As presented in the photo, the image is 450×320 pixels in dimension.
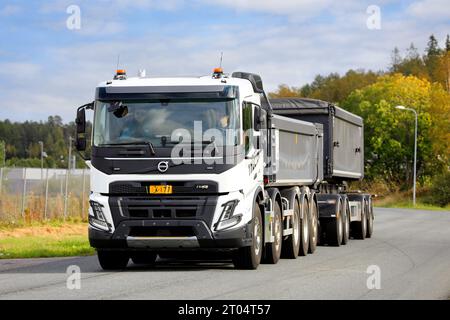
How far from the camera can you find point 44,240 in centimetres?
2822

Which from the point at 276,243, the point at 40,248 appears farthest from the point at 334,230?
the point at 40,248

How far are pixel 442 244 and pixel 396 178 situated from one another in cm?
6591

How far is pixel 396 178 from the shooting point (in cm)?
9112

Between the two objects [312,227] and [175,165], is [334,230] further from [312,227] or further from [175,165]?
[175,165]

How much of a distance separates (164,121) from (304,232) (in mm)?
5789

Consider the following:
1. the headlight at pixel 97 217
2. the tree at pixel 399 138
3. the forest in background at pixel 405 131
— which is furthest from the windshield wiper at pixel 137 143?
the tree at pixel 399 138

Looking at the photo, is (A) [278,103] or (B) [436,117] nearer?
(A) [278,103]

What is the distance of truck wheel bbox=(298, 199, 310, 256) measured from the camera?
2108cm

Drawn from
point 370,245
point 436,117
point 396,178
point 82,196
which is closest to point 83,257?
point 370,245

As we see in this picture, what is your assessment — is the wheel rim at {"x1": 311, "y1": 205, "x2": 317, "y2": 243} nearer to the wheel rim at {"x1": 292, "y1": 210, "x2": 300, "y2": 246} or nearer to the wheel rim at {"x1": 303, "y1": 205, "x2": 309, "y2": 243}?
the wheel rim at {"x1": 303, "y1": 205, "x2": 309, "y2": 243}

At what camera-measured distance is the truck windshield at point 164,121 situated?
16.4 m

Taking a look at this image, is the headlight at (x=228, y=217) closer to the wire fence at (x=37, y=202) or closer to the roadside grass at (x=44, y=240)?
the roadside grass at (x=44, y=240)

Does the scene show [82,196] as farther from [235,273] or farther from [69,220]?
[235,273]

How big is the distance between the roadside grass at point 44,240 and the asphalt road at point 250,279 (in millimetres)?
2172
